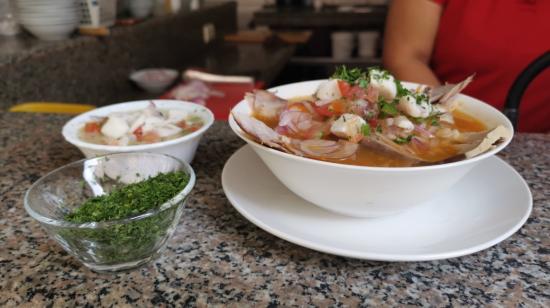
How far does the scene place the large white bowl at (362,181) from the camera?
61 centimetres

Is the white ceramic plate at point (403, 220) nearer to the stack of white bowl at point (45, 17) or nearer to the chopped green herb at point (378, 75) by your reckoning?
the chopped green herb at point (378, 75)

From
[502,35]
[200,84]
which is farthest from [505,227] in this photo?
[200,84]

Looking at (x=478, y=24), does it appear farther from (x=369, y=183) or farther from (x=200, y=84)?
(x=200, y=84)

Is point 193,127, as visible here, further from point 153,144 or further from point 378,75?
point 378,75

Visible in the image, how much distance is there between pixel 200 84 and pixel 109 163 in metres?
1.81

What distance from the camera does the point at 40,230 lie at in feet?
2.52

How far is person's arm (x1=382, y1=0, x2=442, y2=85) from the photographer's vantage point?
164 cm

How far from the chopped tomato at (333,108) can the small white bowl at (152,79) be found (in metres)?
1.88

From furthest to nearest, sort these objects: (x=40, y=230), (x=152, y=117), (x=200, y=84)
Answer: (x=200, y=84)
(x=152, y=117)
(x=40, y=230)

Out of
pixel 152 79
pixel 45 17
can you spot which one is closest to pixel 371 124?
pixel 45 17

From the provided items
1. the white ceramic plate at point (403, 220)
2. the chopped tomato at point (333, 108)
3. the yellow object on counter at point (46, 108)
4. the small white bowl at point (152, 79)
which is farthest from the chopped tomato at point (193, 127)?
the small white bowl at point (152, 79)

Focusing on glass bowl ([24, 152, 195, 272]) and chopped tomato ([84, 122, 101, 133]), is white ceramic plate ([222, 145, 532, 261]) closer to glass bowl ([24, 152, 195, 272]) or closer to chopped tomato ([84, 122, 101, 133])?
glass bowl ([24, 152, 195, 272])

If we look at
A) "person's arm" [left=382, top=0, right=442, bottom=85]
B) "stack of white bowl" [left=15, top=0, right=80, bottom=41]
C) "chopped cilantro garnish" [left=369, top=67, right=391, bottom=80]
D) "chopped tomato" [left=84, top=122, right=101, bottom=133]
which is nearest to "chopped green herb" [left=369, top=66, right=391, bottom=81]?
"chopped cilantro garnish" [left=369, top=67, right=391, bottom=80]

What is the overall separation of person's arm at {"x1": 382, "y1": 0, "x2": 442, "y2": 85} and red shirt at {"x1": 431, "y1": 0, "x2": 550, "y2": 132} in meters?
0.04
